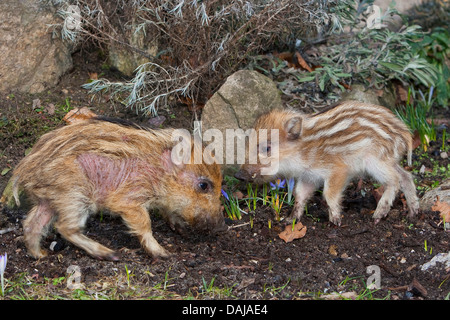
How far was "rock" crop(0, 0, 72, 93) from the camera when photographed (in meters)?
6.92

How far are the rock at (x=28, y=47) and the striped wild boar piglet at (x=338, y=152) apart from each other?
9.28 feet

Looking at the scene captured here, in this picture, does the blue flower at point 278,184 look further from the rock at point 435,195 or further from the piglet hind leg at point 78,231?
the piglet hind leg at point 78,231

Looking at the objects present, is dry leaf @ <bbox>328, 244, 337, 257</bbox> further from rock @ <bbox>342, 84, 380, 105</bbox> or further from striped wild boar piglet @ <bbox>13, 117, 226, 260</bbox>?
rock @ <bbox>342, 84, 380, 105</bbox>

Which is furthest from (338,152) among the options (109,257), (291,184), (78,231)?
(78,231)

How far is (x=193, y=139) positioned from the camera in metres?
5.41

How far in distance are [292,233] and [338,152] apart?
0.98m

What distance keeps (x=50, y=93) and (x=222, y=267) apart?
3471 mm

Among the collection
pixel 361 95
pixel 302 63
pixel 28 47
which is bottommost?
pixel 361 95

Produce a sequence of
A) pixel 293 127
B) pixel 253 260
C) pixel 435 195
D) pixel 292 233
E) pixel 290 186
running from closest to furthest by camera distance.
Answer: pixel 253 260 < pixel 292 233 < pixel 293 127 < pixel 435 195 < pixel 290 186

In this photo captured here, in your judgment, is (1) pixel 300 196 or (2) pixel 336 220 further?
(1) pixel 300 196

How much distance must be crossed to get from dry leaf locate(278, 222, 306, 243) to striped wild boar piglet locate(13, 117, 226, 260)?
2.02 feet

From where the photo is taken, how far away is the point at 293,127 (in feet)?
19.2

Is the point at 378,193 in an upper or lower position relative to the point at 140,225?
lower

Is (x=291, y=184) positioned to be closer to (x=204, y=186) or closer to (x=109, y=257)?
(x=204, y=186)
